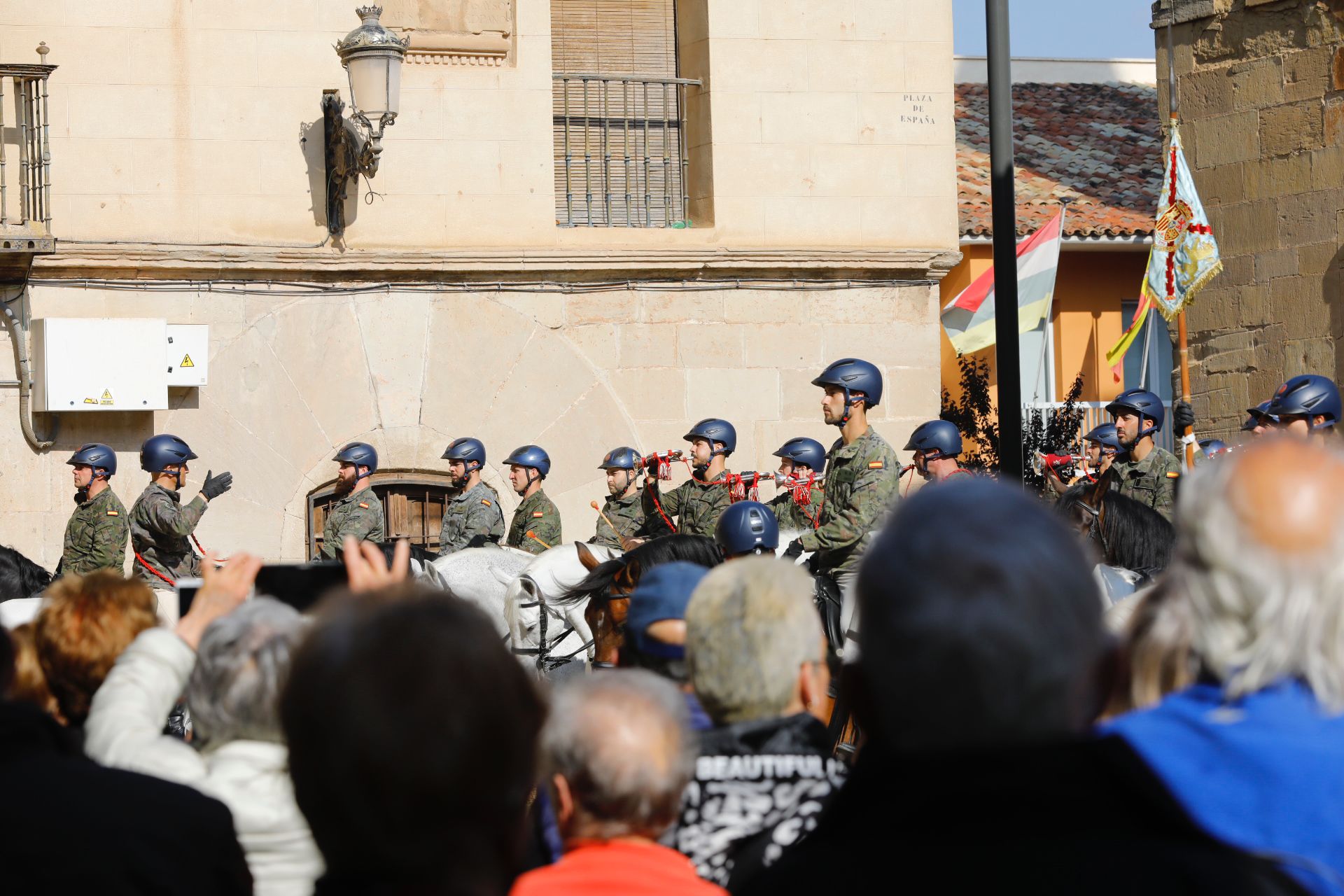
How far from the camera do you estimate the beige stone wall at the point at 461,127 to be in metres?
12.3

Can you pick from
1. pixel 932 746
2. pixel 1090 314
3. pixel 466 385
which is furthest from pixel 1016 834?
pixel 1090 314

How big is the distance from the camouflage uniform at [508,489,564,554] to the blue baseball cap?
8.36 meters

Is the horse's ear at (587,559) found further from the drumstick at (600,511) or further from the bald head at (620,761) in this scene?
the bald head at (620,761)

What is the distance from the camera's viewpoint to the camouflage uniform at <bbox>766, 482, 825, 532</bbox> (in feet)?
37.7

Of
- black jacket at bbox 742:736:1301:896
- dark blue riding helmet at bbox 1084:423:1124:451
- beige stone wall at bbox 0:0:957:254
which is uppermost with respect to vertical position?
beige stone wall at bbox 0:0:957:254

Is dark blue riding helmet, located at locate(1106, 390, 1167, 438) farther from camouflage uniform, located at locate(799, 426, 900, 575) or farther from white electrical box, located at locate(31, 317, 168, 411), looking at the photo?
white electrical box, located at locate(31, 317, 168, 411)

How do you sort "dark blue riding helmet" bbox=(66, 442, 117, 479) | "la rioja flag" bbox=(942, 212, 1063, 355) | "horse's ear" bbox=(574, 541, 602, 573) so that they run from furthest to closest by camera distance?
1. "la rioja flag" bbox=(942, 212, 1063, 355)
2. "dark blue riding helmet" bbox=(66, 442, 117, 479)
3. "horse's ear" bbox=(574, 541, 602, 573)

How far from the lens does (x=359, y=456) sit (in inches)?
484

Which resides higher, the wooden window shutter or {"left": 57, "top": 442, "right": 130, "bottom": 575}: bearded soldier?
the wooden window shutter

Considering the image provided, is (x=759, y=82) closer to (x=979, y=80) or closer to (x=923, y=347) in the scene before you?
(x=923, y=347)

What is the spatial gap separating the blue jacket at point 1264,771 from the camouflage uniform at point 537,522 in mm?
10463

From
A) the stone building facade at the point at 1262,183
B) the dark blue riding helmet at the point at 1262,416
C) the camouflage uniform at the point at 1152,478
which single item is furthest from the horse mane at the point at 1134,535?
the stone building facade at the point at 1262,183

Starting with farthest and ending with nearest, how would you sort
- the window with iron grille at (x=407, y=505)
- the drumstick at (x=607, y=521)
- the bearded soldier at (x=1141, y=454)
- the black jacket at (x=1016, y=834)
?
1. the window with iron grille at (x=407, y=505)
2. the drumstick at (x=607, y=521)
3. the bearded soldier at (x=1141, y=454)
4. the black jacket at (x=1016, y=834)

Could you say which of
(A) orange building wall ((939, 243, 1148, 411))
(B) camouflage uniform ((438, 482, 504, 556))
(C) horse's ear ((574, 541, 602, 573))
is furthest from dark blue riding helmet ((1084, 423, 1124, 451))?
(A) orange building wall ((939, 243, 1148, 411))
